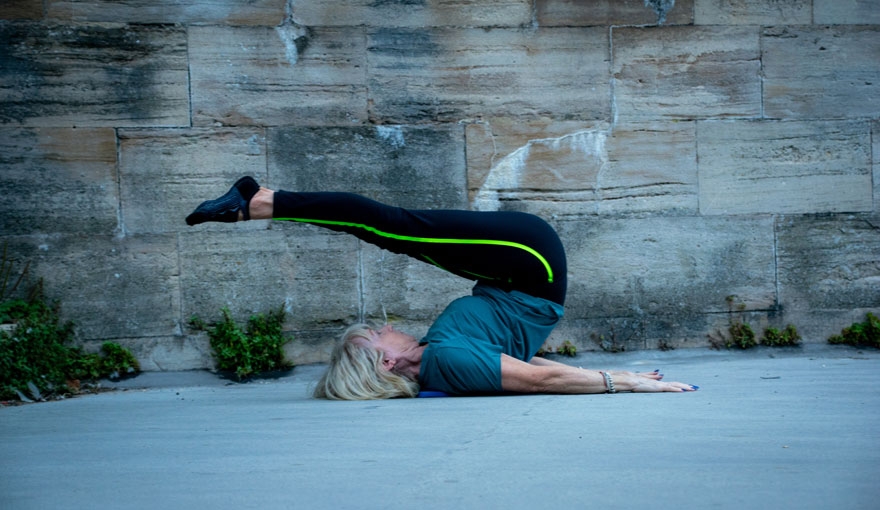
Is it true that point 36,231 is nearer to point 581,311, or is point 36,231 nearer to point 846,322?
point 581,311

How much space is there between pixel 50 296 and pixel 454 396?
302 cm

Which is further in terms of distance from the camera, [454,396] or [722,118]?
[722,118]

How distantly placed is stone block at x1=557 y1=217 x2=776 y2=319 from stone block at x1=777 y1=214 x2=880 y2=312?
0.43 ft

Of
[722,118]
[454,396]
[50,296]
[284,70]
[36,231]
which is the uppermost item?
[284,70]

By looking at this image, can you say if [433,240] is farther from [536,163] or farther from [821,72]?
[821,72]

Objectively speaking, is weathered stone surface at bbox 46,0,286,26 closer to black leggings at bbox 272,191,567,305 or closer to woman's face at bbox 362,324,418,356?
black leggings at bbox 272,191,567,305

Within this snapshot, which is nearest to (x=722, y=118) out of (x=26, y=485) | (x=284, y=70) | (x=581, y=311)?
(x=581, y=311)

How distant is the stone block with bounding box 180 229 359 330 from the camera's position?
579cm

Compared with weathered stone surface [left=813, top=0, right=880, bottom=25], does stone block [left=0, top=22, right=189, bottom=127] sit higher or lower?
lower

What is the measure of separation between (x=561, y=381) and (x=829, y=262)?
316cm

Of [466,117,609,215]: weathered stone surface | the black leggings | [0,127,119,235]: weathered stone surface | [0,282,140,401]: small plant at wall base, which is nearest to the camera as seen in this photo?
the black leggings

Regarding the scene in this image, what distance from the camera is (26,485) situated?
2.34 metres

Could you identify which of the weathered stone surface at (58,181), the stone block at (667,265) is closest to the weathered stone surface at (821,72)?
the stone block at (667,265)

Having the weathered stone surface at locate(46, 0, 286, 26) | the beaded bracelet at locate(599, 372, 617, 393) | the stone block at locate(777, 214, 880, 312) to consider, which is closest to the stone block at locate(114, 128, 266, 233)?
the weathered stone surface at locate(46, 0, 286, 26)
